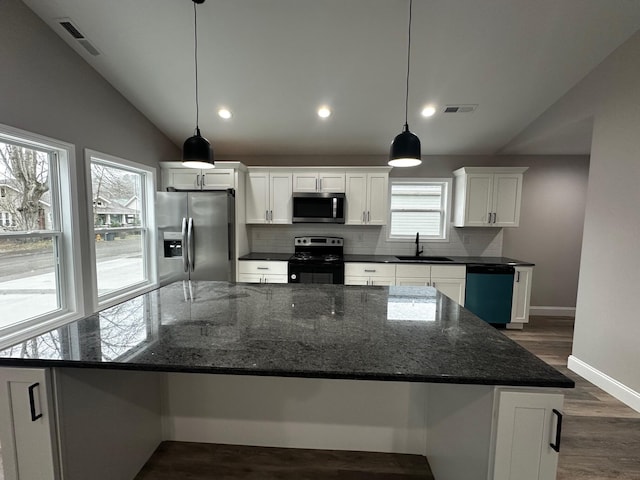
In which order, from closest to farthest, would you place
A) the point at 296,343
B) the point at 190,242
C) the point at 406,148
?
1. the point at 296,343
2. the point at 406,148
3. the point at 190,242

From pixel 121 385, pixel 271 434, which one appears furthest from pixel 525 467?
pixel 121 385

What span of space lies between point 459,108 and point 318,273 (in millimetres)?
2469

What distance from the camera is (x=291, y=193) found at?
12.8ft

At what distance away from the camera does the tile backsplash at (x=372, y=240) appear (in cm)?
414

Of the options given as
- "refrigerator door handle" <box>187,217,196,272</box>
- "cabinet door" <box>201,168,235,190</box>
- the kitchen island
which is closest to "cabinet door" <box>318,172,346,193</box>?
"cabinet door" <box>201,168,235,190</box>

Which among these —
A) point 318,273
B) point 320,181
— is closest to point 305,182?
point 320,181

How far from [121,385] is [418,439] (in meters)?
1.64

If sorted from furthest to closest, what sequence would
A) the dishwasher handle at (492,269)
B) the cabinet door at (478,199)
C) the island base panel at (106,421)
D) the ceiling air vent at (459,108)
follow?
the cabinet door at (478,199)
the dishwasher handle at (492,269)
the ceiling air vent at (459,108)
the island base panel at (106,421)

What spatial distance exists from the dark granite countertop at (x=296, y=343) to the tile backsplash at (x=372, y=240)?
2530 mm

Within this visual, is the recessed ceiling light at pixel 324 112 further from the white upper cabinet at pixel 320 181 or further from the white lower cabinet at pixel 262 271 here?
the white lower cabinet at pixel 262 271

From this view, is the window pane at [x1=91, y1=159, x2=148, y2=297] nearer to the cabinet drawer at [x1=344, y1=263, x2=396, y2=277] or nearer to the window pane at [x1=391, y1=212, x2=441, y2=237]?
the cabinet drawer at [x1=344, y1=263, x2=396, y2=277]

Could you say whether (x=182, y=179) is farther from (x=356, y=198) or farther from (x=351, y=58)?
(x=351, y=58)

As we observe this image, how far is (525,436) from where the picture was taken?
36.8 inches

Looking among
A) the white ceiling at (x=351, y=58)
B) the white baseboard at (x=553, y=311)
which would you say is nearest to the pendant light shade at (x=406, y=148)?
the white ceiling at (x=351, y=58)
